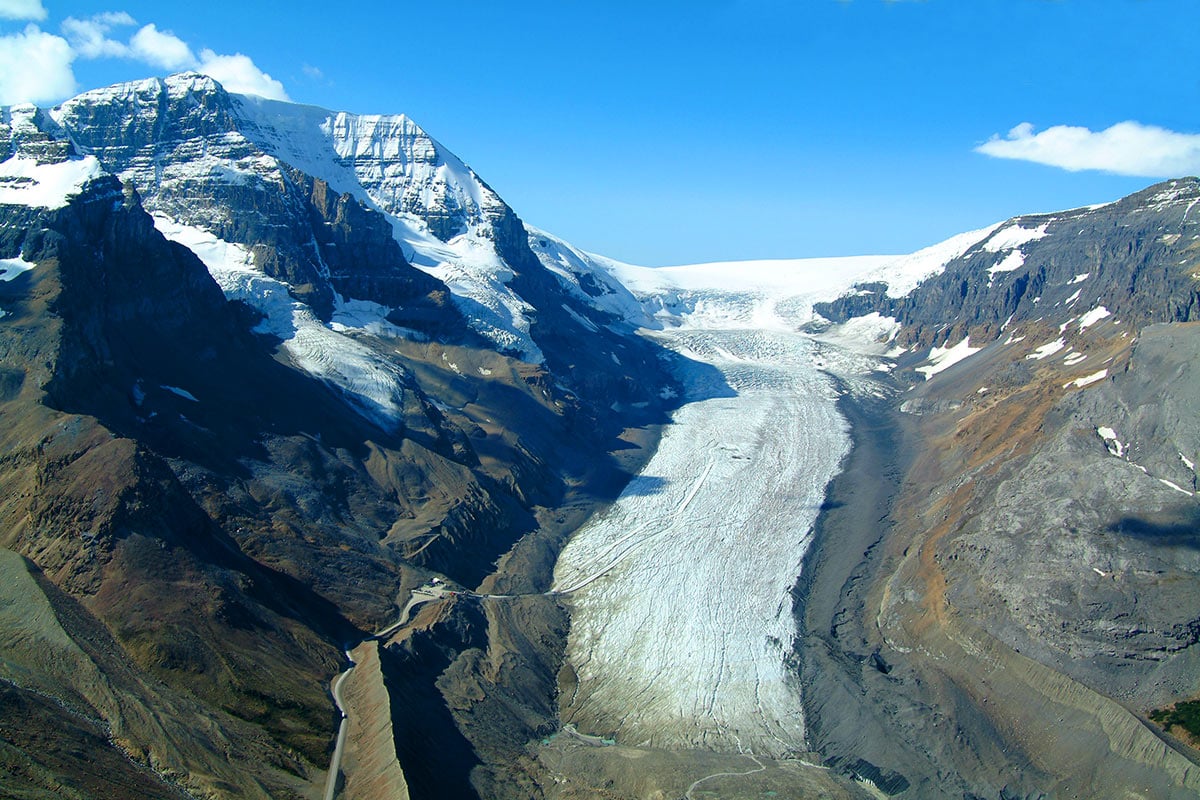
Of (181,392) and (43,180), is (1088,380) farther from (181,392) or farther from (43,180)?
(43,180)

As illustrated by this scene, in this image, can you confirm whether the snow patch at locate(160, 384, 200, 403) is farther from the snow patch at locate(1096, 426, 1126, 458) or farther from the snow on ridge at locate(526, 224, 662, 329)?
the snow on ridge at locate(526, 224, 662, 329)

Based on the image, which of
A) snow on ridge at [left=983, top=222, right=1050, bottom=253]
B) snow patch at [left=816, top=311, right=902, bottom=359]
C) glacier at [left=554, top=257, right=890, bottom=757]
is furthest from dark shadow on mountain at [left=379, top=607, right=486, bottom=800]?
snow on ridge at [left=983, top=222, right=1050, bottom=253]

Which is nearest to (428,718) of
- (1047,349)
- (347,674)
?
(347,674)

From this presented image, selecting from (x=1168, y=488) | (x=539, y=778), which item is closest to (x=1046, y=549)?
(x=1168, y=488)

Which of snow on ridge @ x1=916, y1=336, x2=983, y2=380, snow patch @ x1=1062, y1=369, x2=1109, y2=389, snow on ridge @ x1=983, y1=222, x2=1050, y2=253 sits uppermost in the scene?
snow on ridge @ x1=983, y1=222, x2=1050, y2=253

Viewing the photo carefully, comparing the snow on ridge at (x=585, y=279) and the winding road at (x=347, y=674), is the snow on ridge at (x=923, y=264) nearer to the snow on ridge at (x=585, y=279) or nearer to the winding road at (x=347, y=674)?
the snow on ridge at (x=585, y=279)

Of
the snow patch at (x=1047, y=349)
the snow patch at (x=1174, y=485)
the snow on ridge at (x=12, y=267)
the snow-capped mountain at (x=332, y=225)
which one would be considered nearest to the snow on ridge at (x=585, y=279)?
the snow-capped mountain at (x=332, y=225)
